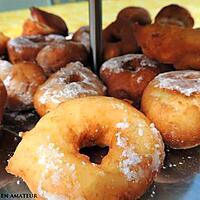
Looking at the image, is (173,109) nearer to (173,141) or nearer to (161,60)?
(173,141)

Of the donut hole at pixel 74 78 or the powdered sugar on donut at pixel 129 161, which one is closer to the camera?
the powdered sugar on donut at pixel 129 161

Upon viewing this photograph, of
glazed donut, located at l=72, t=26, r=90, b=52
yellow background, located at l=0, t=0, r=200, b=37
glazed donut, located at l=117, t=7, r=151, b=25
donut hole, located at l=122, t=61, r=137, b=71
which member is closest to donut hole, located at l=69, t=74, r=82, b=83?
donut hole, located at l=122, t=61, r=137, b=71

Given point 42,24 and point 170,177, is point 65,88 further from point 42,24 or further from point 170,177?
point 42,24

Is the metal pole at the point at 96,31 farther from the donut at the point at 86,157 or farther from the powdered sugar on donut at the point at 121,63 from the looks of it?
the donut at the point at 86,157

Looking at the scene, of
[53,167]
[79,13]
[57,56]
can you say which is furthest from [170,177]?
[79,13]

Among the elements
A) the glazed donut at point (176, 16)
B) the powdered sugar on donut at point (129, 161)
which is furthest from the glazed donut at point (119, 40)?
the powdered sugar on donut at point (129, 161)

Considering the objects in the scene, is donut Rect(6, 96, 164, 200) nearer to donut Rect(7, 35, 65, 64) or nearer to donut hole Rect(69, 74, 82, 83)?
donut hole Rect(69, 74, 82, 83)

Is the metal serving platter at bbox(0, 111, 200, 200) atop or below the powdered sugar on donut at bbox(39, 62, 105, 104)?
below

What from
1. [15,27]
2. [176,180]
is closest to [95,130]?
[176,180]
